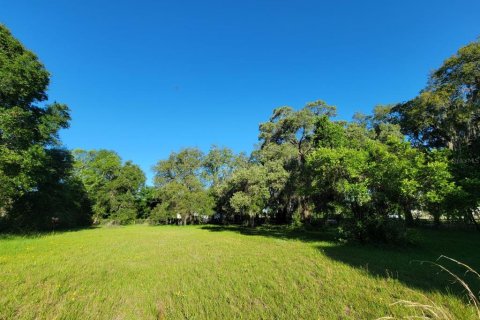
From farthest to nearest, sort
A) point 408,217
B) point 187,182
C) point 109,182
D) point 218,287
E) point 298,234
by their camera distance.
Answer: point 109,182 < point 187,182 < point 408,217 < point 298,234 < point 218,287

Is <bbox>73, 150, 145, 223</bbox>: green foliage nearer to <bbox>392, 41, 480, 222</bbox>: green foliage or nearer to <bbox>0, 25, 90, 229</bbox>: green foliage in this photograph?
<bbox>0, 25, 90, 229</bbox>: green foliage

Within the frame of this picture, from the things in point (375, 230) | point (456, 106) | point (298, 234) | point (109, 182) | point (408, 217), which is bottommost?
point (298, 234)

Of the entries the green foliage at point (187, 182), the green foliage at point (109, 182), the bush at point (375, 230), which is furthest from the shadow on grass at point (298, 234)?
the green foliage at point (109, 182)

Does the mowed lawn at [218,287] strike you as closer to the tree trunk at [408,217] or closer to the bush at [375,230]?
the bush at [375,230]

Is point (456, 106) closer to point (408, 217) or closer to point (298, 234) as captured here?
point (408, 217)

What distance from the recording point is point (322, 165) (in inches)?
558

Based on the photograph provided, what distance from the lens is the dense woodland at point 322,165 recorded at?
13.2 m

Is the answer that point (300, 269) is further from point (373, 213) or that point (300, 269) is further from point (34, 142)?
point (34, 142)

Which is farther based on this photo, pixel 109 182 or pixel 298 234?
pixel 109 182

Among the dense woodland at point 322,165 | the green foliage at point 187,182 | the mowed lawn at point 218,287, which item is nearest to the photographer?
the mowed lawn at point 218,287

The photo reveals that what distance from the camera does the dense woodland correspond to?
13.2 metres

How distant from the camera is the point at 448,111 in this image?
2336 cm

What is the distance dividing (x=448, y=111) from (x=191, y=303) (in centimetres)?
2789

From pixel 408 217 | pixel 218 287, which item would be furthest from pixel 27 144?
pixel 408 217
